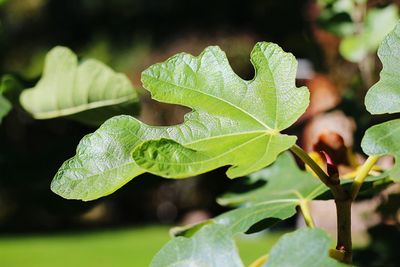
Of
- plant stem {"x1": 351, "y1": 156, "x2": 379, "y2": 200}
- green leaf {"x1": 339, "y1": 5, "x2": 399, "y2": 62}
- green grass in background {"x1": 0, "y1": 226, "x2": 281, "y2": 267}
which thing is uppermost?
green grass in background {"x1": 0, "y1": 226, "x2": 281, "y2": 267}

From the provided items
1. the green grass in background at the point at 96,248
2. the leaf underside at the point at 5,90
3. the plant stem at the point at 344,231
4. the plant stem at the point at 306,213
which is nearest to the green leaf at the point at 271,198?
the plant stem at the point at 306,213

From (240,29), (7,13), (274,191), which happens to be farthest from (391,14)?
(7,13)

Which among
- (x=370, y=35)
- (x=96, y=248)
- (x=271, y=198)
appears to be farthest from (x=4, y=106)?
(x=96, y=248)

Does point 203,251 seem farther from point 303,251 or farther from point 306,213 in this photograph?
point 306,213

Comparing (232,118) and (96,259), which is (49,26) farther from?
(232,118)

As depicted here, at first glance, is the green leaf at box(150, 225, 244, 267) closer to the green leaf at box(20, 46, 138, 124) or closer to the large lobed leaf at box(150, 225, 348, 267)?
the large lobed leaf at box(150, 225, 348, 267)

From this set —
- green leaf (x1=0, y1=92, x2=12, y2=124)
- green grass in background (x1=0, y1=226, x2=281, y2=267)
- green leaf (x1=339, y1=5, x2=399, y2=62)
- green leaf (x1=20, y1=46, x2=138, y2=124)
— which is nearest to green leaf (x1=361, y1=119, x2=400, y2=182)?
green leaf (x1=20, y1=46, x2=138, y2=124)

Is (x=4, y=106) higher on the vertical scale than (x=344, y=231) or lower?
higher
